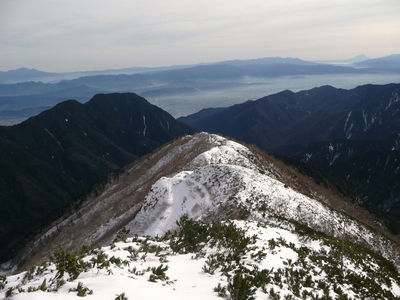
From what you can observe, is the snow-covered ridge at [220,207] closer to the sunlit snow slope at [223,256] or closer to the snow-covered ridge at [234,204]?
the snow-covered ridge at [234,204]

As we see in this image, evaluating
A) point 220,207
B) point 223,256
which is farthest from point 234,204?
point 223,256

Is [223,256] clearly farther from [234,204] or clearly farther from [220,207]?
[220,207]

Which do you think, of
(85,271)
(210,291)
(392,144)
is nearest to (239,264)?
(210,291)

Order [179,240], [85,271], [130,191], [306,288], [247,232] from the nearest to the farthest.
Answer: [85,271], [306,288], [179,240], [247,232], [130,191]

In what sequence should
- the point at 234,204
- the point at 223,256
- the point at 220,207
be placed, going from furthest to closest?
the point at 220,207, the point at 234,204, the point at 223,256

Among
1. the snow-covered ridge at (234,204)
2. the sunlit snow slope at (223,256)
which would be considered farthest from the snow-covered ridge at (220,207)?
the sunlit snow slope at (223,256)

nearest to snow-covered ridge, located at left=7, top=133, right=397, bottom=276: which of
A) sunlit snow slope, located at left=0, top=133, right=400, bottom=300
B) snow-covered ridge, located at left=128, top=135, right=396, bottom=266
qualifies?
snow-covered ridge, located at left=128, top=135, right=396, bottom=266

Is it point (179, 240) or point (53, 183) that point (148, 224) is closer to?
point (179, 240)

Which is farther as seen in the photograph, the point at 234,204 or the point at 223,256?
the point at 234,204

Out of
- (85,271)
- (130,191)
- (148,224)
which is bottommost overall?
(130,191)

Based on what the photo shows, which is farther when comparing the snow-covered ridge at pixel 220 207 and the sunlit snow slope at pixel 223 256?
the snow-covered ridge at pixel 220 207

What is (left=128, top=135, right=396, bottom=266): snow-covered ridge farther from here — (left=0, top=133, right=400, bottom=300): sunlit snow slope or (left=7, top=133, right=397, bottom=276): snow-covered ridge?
(left=0, top=133, right=400, bottom=300): sunlit snow slope
